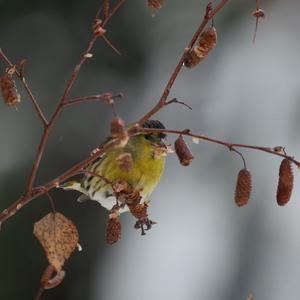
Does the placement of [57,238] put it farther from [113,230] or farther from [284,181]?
[284,181]

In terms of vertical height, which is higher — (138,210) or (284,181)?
(284,181)

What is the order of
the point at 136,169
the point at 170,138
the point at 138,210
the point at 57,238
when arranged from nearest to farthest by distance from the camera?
1. the point at 57,238
2. the point at 138,210
3. the point at 136,169
4. the point at 170,138

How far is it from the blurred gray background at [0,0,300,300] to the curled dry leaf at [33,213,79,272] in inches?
132

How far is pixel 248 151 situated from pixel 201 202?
47 cm

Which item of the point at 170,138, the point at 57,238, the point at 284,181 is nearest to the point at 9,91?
the point at 57,238

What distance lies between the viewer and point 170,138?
5.54 meters

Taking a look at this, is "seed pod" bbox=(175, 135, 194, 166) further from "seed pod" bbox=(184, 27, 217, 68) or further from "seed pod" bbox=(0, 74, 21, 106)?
"seed pod" bbox=(0, 74, 21, 106)

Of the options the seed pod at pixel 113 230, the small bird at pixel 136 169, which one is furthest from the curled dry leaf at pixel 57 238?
the small bird at pixel 136 169

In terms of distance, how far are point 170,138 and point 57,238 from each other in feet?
13.0

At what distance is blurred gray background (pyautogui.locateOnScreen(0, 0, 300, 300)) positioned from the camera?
5344 mm

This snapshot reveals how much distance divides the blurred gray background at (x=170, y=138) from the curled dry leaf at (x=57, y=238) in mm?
3354

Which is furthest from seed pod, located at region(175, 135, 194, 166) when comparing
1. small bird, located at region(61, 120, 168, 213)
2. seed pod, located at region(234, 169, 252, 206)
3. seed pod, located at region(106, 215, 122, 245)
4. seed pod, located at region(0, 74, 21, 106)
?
small bird, located at region(61, 120, 168, 213)

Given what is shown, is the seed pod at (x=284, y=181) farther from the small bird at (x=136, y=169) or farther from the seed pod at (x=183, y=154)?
the small bird at (x=136, y=169)

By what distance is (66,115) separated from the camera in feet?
19.0
